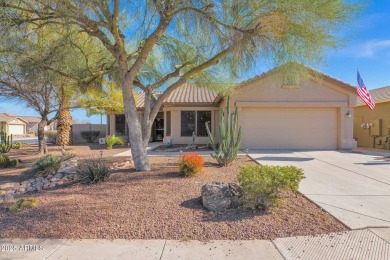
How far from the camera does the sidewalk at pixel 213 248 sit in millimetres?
3971

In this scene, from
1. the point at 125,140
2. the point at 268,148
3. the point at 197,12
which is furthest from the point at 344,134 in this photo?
the point at 125,140

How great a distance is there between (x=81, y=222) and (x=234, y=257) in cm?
281

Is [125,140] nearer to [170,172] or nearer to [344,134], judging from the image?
[170,172]

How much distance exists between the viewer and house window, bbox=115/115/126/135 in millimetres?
23750

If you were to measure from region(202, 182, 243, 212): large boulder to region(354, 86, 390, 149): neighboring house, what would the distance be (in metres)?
16.6

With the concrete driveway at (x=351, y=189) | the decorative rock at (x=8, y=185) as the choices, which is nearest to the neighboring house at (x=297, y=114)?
the concrete driveway at (x=351, y=189)

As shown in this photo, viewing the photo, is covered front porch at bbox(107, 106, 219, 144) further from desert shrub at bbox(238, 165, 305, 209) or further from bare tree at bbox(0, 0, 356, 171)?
desert shrub at bbox(238, 165, 305, 209)

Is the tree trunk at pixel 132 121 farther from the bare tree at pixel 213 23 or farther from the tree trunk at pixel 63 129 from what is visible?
the tree trunk at pixel 63 129

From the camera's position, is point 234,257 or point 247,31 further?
point 247,31

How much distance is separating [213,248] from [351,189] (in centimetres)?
493

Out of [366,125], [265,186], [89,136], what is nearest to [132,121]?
[265,186]

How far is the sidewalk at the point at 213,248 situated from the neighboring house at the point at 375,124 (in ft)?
54.7

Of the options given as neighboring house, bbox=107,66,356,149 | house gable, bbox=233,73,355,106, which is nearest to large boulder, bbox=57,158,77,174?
neighboring house, bbox=107,66,356,149

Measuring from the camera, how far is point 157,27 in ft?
26.4
